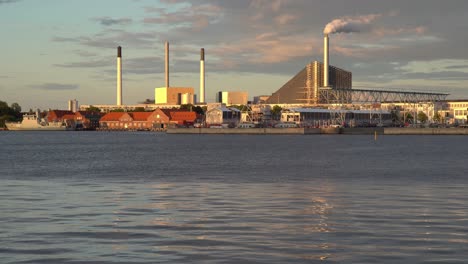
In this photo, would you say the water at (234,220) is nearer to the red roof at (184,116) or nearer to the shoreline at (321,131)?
the shoreline at (321,131)

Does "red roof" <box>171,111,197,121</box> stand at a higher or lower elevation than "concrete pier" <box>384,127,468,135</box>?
higher

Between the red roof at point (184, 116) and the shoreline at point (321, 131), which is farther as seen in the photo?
the red roof at point (184, 116)

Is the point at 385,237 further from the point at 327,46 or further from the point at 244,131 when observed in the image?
the point at 327,46

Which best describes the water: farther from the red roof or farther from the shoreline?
the red roof

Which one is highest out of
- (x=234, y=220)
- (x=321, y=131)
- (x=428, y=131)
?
(x=234, y=220)

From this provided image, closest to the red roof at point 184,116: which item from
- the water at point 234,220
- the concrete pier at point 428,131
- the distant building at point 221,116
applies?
the distant building at point 221,116

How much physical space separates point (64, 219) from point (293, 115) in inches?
6993

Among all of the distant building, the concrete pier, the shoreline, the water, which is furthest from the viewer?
the distant building

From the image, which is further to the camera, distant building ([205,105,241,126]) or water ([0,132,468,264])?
distant building ([205,105,241,126])

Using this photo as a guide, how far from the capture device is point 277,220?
19.7m

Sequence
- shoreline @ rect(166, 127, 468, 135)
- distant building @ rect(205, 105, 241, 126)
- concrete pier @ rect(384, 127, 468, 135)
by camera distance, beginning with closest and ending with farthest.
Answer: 1. concrete pier @ rect(384, 127, 468, 135)
2. shoreline @ rect(166, 127, 468, 135)
3. distant building @ rect(205, 105, 241, 126)

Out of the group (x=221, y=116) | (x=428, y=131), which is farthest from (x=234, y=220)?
(x=221, y=116)

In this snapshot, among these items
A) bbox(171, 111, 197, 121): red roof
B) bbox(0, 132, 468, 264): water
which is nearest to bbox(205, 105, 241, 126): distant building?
bbox(171, 111, 197, 121): red roof

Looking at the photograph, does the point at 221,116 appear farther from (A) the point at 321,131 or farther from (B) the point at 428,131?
(B) the point at 428,131
